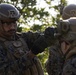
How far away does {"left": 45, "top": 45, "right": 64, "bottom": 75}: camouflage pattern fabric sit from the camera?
3.28m

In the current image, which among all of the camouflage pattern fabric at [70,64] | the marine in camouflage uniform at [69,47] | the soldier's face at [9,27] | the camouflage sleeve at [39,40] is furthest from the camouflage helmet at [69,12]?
the camouflage pattern fabric at [70,64]

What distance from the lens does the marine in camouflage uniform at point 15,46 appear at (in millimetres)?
4383

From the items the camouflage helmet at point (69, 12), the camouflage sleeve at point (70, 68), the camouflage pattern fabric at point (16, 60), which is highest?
the camouflage helmet at point (69, 12)

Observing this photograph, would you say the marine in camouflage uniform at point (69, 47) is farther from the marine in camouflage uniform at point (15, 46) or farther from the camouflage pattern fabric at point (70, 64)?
the marine in camouflage uniform at point (15, 46)

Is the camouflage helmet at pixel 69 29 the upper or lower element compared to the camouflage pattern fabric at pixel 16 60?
upper

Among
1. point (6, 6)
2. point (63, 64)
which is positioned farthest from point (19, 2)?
point (63, 64)

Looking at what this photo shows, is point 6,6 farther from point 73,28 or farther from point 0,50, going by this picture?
point 73,28

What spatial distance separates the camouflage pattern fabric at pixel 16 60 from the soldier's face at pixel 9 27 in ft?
0.42

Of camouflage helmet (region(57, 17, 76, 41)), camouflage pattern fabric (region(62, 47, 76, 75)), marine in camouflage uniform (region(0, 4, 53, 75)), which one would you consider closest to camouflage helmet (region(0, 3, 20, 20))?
marine in camouflage uniform (region(0, 4, 53, 75))

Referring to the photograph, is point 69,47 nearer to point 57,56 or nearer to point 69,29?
point 69,29

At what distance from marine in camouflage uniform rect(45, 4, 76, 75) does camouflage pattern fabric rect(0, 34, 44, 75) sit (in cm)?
27

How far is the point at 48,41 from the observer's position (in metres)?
4.43

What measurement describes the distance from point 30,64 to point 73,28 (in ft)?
4.63

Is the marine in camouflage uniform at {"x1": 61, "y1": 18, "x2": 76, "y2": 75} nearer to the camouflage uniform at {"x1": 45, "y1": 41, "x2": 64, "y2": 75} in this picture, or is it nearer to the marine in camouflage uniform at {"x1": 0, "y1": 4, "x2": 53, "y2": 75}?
the camouflage uniform at {"x1": 45, "y1": 41, "x2": 64, "y2": 75}
